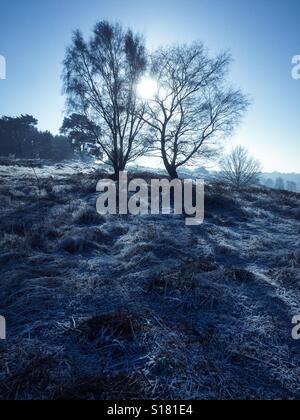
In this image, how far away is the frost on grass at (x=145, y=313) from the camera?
261cm

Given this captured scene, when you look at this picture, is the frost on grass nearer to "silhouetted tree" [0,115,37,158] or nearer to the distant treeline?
the distant treeline

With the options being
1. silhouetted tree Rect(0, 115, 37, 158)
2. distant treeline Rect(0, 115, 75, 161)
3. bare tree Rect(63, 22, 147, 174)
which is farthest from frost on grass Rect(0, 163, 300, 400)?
silhouetted tree Rect(0, 115, 37, 158)

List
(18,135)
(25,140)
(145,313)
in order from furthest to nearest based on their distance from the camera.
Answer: (25,140) < (18,135) < (145,313)

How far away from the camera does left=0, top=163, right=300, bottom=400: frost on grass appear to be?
2605mm

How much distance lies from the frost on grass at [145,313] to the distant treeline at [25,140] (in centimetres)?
4397

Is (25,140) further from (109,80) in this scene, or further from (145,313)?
(145,313)

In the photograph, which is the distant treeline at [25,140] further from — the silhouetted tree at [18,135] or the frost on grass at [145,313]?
the frost on grass at [145,313]

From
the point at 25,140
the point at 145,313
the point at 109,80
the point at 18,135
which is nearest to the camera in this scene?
the point at 145,313

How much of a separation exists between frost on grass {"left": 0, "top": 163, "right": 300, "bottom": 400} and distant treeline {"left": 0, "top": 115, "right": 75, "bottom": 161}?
44.0 meters

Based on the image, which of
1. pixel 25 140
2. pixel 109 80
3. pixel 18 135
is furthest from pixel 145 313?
pixel 25 140

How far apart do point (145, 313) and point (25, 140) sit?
5442 cm

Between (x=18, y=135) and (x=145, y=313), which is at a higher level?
(x=18, y=135)

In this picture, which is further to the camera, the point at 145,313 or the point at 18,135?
the point at 18,135

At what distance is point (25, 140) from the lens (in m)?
52.0
